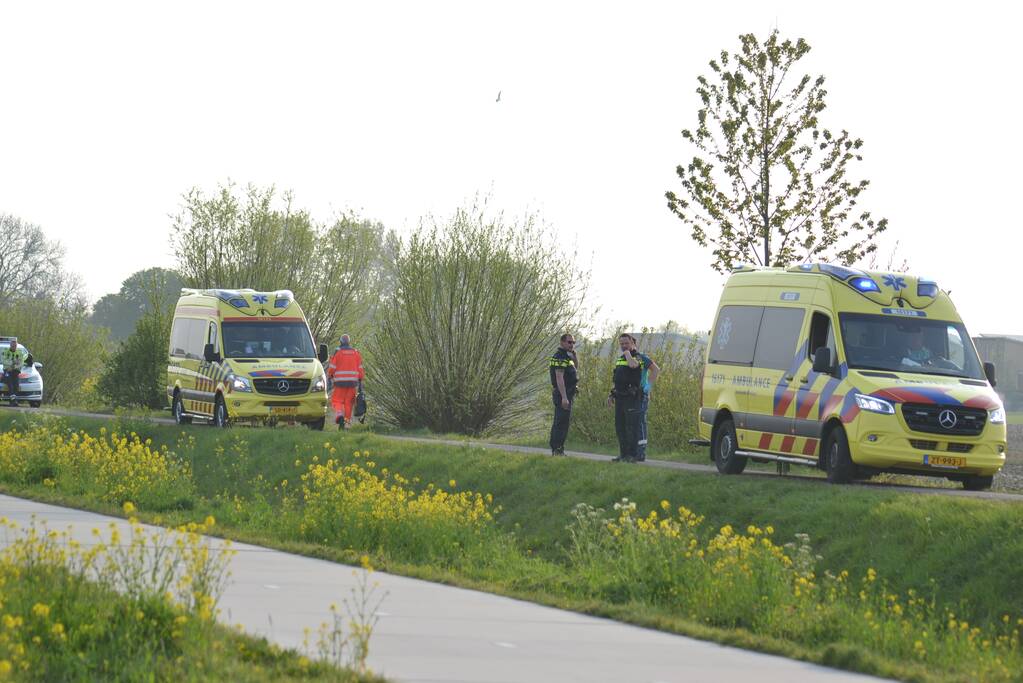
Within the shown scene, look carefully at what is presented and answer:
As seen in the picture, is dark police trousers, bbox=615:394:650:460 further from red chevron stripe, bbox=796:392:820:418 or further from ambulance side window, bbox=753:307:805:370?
red chevron stripe, bbox=796:392:820:418

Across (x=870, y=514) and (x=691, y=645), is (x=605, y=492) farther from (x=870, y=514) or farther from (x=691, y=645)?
(x=691, y=645)

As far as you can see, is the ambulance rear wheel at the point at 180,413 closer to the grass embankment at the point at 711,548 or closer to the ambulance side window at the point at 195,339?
the ambulance side window at the point at 195,339

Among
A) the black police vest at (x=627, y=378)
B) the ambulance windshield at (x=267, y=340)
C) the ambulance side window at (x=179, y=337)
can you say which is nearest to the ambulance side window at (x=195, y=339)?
the ambulance side window at (x=179, y=337)

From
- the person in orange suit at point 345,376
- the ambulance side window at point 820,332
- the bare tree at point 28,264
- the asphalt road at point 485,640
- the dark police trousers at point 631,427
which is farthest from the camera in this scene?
the bare tree at point 28,264

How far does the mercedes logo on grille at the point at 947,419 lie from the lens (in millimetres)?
18797

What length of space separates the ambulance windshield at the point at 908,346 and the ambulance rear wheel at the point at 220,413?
613 inches

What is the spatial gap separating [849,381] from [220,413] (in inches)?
641

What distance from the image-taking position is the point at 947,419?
741 inches

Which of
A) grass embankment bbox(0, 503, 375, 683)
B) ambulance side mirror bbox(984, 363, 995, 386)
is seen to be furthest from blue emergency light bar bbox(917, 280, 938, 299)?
grass embankment bbox(0, 503, 375, 683)

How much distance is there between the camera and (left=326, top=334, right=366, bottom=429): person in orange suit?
3053cm

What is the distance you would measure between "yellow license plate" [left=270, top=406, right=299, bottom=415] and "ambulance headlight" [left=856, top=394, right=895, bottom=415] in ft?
49.9

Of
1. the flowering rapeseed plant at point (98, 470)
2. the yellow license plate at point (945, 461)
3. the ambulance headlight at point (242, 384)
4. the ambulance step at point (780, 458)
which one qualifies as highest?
the yellow license plate at point (945, 461)

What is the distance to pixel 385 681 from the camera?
27.2ft

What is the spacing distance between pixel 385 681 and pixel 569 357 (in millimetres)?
15454
